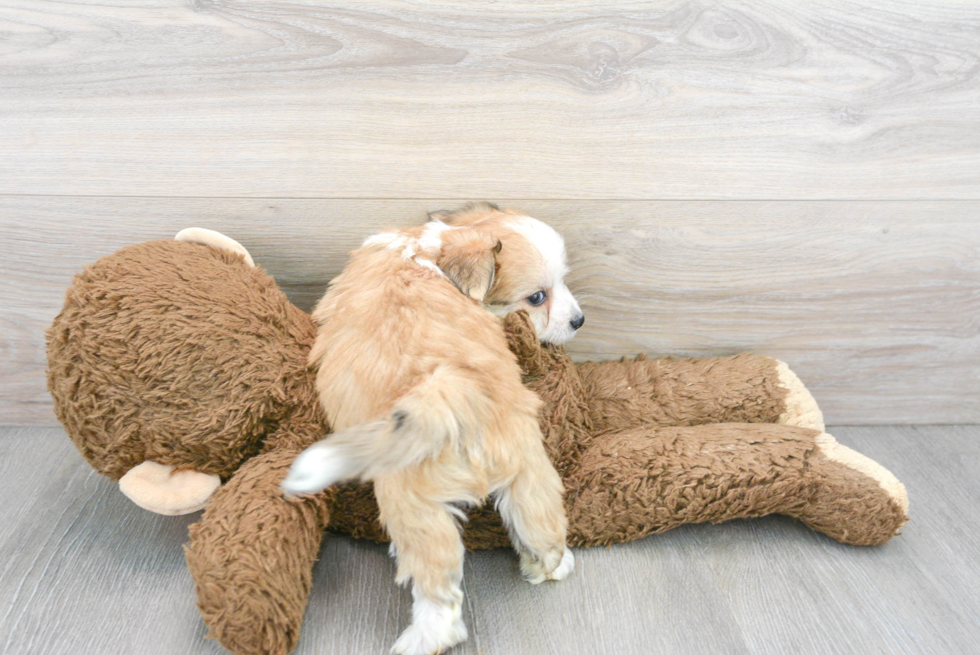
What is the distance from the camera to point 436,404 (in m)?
0.97

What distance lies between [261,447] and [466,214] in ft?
1.92

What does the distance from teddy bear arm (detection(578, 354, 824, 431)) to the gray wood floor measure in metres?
0.23

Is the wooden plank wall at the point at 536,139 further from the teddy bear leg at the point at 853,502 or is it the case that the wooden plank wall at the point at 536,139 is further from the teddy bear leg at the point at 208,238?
the teddy bear leg at the point at 853,502

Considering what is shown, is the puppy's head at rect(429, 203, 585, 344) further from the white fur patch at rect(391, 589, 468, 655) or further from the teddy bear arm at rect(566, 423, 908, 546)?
the white fur patch at rect(391, 589, 468, 655)

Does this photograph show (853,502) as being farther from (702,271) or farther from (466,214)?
(466,214)

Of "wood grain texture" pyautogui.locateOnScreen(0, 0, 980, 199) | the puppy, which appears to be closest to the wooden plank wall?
"wood grain texture" pyautogui.locateOnScreen(0, 0, 980, 199)

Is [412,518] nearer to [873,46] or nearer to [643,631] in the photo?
[643,631]

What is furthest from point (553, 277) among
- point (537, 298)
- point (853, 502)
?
point (853, 502)

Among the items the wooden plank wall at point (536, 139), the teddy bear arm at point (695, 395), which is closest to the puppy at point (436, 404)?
the wooden plank wall at point (536, 139)

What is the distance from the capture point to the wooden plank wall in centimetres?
132

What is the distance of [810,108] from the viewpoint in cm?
141

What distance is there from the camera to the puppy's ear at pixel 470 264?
1.20m

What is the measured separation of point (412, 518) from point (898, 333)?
4.14 feet

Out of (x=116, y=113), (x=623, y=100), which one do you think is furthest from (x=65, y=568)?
(x=623, y=100)
